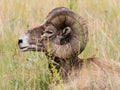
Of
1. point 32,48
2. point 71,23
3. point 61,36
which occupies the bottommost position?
point 32,48

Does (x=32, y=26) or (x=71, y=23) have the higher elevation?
(x=71, y=23)

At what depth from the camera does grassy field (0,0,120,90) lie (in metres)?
8.00

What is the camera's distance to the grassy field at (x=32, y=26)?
8.00 meters

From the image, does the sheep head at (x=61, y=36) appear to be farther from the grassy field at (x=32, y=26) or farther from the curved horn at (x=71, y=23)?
the grassy field at (x=32, y=26)

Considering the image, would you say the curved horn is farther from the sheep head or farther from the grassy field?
the grassy field

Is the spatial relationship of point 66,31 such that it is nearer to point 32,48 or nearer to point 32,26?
point 32,48

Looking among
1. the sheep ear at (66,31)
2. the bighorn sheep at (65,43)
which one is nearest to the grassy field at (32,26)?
the bighorn sheep at (65,43)

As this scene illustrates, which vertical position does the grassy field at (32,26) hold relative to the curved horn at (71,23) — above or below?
below

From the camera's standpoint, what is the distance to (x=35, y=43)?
7668 millimetres

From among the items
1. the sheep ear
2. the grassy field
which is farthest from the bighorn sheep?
the grassy field

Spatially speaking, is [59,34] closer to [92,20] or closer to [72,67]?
[72,67]

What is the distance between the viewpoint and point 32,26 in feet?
33.6

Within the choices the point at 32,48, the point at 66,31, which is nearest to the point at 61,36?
the point at 66,31

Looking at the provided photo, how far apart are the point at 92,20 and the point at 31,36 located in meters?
2.96
